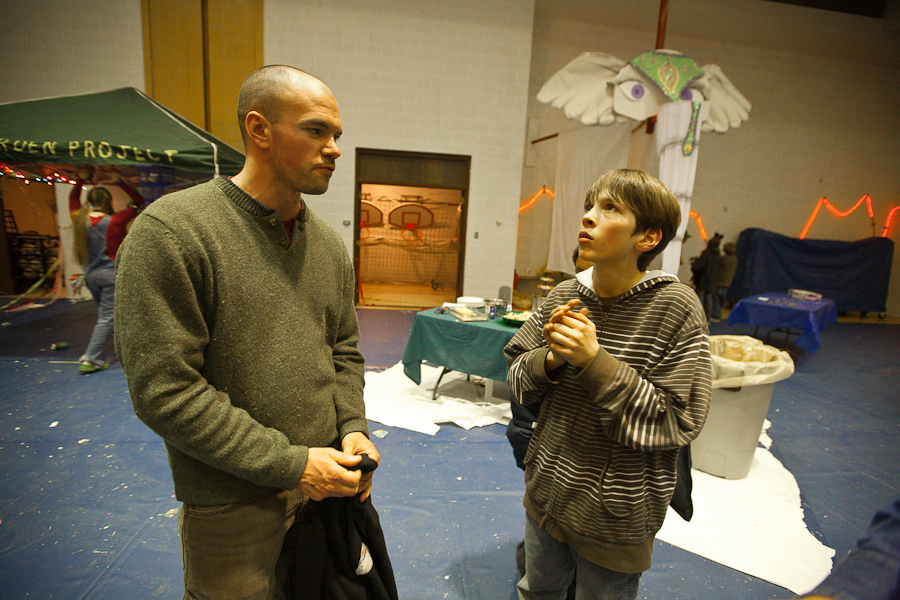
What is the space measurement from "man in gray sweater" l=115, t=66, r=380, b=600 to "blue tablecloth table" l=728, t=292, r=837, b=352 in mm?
6203

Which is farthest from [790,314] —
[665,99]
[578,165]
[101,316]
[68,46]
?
[68,46]

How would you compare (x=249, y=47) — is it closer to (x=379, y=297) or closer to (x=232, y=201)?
(x=379, y=297)

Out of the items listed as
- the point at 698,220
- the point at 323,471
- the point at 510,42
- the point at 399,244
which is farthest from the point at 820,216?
the point at 323,471

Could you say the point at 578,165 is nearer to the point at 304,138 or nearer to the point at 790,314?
the point at 790,314

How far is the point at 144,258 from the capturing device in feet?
2.72

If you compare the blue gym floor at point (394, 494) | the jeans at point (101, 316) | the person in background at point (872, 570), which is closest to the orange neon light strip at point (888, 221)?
the blue gym floor at point (394, 494)

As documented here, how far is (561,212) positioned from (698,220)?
15.9 ft

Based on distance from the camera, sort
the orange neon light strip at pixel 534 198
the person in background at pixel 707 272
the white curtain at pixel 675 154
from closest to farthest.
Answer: the white curtain at pixel 675 154 < the person in background at pixel 707 272 < the orange neon light strip at pixel 534 198

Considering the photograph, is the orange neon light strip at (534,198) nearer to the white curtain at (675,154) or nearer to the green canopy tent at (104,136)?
the white curtain at (675,154)

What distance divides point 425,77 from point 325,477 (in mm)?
7464

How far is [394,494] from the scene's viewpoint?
2.50 m

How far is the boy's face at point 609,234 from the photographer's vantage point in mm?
1055

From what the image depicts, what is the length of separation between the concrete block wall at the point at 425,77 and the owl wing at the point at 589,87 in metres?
2.66

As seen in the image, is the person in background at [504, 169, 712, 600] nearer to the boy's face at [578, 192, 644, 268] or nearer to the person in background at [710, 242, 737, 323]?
the boy's face at [578, 192, 644, 268]
